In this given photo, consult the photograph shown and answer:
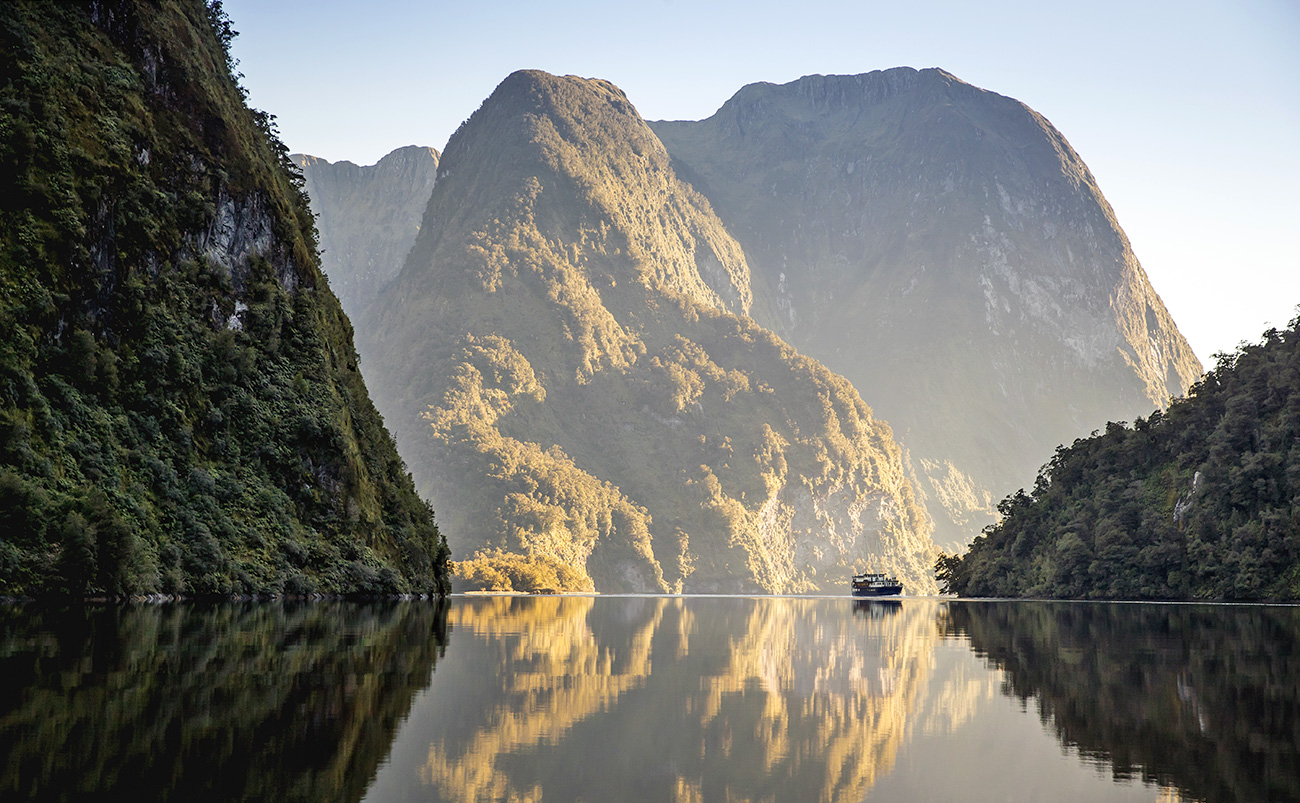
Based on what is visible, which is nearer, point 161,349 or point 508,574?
point 161,349

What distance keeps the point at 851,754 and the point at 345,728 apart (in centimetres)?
Answer: 678

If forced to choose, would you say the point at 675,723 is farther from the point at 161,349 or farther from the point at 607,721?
the point at 161,349

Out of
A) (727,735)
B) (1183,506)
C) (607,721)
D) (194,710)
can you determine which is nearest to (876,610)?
(1183,506)

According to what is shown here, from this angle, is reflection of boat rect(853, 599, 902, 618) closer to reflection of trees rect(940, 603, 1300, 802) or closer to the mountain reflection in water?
reflection of trees rect(940, 603, 1300, 802)

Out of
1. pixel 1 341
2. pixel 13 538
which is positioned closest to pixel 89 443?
pixel 1 341

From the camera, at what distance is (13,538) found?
4312 cm

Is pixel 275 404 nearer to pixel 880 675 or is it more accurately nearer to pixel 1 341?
pixel 1 341

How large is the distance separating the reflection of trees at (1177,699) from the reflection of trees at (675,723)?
9.31 feet

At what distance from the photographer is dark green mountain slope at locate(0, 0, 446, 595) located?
49.3 meters

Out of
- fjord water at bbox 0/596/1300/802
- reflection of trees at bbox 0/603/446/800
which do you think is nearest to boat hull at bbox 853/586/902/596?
fjord water at bbox 0/596/1300/802

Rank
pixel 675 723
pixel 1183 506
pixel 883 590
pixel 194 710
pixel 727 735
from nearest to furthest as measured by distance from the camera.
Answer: pixel 194 710 < pixel 727 735 < pixel 675 723 < pixel 1183 506 < pixel 883 590

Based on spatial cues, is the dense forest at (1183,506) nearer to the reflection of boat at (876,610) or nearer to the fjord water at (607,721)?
the reflection of boat at (876,610)

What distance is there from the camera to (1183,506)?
108250 millimetres

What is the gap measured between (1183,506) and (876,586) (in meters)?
40.0
